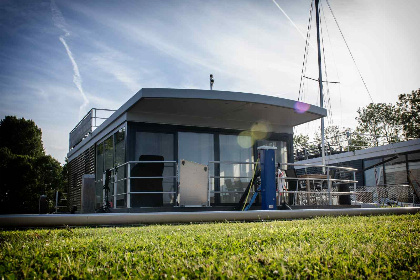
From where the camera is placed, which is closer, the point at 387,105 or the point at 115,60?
the point at 115,60

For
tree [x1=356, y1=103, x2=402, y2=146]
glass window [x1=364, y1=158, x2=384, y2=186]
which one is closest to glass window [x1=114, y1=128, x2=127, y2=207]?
glass window [x1=364, y1=158, x2=384, y2=186]

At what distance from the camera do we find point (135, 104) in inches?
359

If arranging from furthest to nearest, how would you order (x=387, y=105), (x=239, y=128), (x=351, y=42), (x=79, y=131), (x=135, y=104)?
(x=387, y=105), (x=79, y=131), (x=351, y=42), (x=239, y=128), (x=135, y=104)

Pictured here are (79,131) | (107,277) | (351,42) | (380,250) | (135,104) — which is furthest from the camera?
(79,131)

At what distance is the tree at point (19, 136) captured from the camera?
3534 centimetres

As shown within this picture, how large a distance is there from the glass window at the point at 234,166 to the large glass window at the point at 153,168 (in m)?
1.55

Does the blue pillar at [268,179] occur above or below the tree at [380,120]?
below

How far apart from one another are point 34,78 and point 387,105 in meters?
43.5

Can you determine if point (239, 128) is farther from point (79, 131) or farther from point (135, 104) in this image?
point (79, 131)

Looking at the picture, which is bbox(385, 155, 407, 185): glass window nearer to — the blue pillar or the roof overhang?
the roof overhang

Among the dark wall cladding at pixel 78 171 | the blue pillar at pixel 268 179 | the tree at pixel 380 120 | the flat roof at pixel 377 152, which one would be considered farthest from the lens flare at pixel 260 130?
the tree at pixel 380 120

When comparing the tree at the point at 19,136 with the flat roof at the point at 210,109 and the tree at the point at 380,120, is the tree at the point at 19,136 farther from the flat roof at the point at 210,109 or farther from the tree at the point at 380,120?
the tree at the point at 380,120

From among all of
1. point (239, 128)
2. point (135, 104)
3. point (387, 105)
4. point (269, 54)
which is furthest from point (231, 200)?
point (387, 105)

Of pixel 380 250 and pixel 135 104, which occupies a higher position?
pixel 135 104
